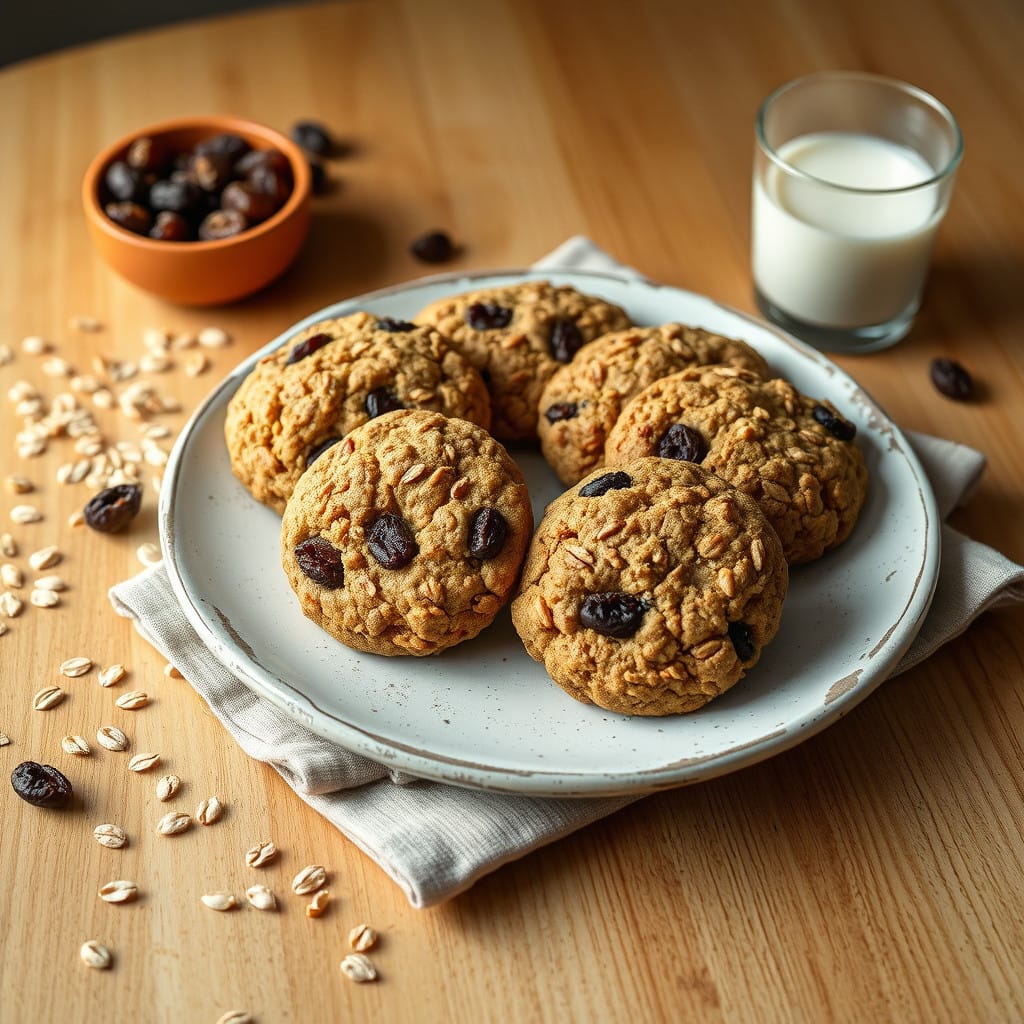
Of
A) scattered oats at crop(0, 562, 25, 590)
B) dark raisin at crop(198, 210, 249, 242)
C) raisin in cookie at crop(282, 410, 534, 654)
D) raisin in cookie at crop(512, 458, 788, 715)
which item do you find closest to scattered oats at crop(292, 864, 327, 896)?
raisin in cookie at crop(282, 410, 534, 654)

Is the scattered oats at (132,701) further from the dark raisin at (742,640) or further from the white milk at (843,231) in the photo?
the white milk at (843,231)

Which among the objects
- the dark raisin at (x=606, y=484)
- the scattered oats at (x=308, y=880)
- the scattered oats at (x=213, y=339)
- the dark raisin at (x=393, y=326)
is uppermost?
the dark raisin at (x=393, y=326)

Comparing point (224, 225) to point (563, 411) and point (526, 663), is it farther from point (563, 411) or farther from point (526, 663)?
point (526, 663)

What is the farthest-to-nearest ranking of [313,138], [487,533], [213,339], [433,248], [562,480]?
[313,138] < [433,248] < [213,339] < [562,480] < [487,533]

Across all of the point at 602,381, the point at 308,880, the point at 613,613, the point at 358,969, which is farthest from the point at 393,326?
the point at 358,969

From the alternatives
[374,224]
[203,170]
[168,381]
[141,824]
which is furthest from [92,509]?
[374,224]

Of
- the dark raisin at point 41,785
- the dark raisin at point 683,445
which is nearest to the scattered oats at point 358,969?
the dark raisin at point 41,785

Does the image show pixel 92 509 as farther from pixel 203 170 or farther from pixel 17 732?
pixel 203 170
